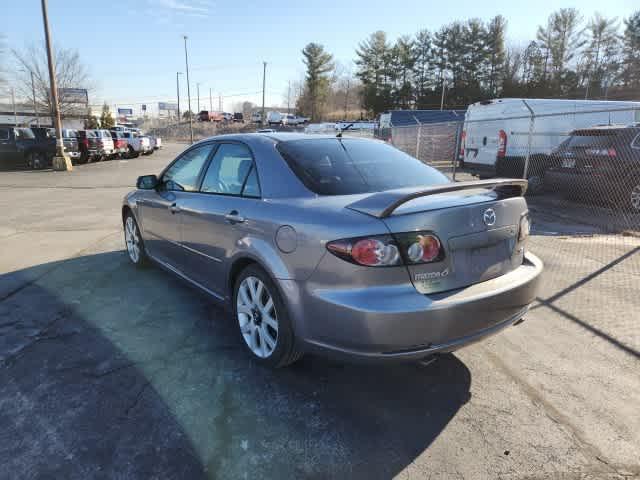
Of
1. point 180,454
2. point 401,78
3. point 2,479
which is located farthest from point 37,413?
point 401,78

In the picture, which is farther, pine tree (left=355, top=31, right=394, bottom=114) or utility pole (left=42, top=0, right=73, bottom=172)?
pine tree (left=355, top=31, right=394, bottom=114)

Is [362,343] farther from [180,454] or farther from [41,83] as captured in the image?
[41,83]

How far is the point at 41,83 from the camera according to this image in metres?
45.8

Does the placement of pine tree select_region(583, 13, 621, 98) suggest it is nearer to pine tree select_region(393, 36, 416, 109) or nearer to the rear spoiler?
pine tree select_region(393, 36, 416, 109)

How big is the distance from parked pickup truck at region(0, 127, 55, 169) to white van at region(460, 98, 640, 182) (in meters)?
18.5

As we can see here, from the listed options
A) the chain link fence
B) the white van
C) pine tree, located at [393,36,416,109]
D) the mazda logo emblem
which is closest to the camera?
the mazda logo emblem

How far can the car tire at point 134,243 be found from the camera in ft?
16.7

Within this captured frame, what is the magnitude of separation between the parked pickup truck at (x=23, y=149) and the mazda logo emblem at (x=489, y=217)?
22616 mm

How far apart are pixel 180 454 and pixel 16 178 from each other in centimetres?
1820

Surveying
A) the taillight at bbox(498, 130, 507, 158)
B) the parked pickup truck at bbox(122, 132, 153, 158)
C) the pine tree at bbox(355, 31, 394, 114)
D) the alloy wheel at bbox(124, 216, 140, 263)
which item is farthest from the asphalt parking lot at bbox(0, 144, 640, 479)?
the pine tree at bbox(355, 31, 394, 114)

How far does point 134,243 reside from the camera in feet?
17.3

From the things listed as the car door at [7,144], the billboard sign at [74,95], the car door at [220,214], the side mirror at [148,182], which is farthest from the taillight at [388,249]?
the billboard sign at [74,95]

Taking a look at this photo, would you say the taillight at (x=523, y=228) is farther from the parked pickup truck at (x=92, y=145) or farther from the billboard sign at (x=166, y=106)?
the billboard sign at (x=166, y=106)

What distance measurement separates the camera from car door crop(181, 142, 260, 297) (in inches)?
122
